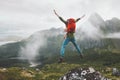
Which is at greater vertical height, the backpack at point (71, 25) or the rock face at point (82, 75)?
the backpack at point (71, 25)

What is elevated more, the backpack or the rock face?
the backpack

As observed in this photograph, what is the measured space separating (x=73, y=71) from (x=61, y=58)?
13.4m

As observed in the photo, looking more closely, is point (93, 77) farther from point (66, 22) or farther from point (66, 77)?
point (66, 22)

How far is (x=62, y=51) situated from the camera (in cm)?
2656

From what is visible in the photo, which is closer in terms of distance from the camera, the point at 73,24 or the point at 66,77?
the point at 73,24

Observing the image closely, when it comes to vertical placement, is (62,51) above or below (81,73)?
above

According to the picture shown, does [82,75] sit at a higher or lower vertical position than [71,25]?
lower

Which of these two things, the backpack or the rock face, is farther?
the rock face

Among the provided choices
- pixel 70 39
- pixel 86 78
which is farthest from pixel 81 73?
pixel 70 39

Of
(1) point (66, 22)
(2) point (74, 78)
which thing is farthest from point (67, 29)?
(2) point (74, 78)

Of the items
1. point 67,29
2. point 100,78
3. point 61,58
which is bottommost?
point 100,78

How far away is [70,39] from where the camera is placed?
2772 cm

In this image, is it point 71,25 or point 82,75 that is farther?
point 82,75

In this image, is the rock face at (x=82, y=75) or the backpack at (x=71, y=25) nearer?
the backpack at (x=71, y=25)
